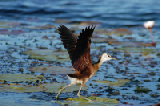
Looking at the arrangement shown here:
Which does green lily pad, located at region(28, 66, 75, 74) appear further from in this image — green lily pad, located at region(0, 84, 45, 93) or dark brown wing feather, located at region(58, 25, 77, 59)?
dark brown wing feather, located at region(58, 25, 77, 59)

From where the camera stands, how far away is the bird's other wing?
723cm

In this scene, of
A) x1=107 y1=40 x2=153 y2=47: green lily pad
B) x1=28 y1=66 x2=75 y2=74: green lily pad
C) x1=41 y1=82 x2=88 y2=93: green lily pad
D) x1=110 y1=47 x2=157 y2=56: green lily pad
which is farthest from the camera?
x1=107 y1=40 x2=153 y2=47: green lily pad

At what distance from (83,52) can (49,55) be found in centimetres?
436

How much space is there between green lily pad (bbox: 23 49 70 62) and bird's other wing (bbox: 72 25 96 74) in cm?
330

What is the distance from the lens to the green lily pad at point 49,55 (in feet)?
37.3

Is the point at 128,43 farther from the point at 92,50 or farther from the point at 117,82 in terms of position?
the point at 117,82

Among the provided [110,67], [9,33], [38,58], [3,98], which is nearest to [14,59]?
[38,58]

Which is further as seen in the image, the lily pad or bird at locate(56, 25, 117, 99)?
the lily pad

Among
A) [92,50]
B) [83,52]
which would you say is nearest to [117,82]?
[83,52]

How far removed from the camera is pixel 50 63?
10961 millimetres

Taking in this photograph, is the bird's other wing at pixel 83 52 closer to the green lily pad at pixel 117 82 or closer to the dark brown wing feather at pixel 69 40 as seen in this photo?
the dark brown wing feather at pixel 69 40

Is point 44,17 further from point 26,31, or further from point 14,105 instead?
point 14,105

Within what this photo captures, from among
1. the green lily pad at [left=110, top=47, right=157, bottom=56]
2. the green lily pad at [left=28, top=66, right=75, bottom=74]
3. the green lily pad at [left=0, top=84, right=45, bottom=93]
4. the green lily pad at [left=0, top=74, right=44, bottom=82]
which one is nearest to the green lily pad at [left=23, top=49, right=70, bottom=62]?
the green lily pad at [left=28, top=66, right=75, bottom=74]

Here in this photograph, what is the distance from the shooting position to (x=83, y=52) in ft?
25.1
